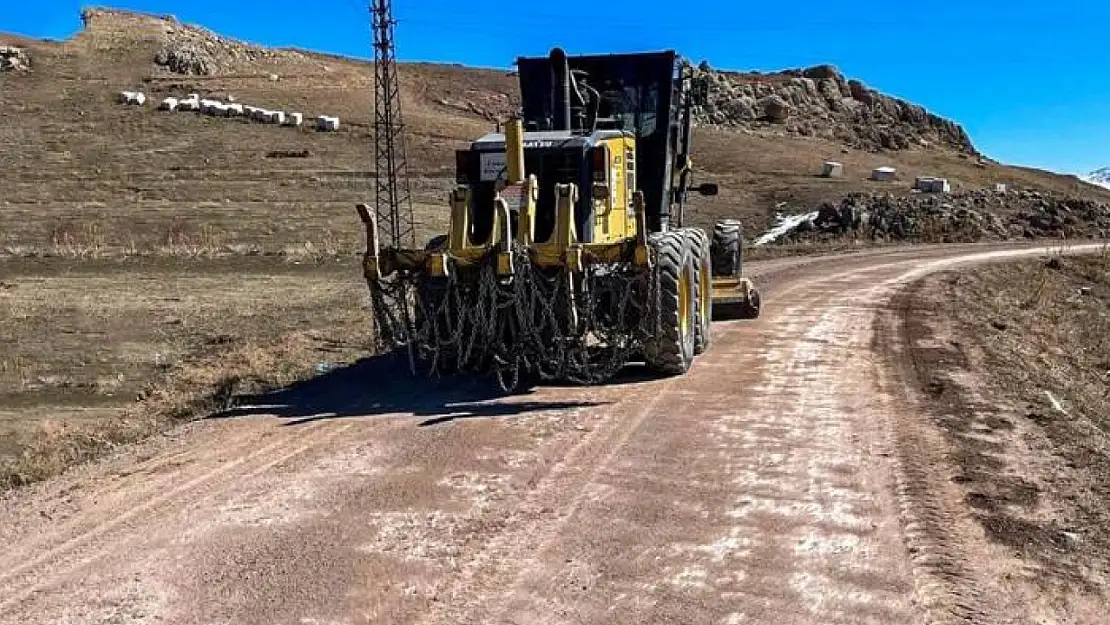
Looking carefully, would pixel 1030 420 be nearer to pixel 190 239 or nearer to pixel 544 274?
pixel 544 274

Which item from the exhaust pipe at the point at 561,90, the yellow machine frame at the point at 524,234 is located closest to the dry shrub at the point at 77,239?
the exhaust pipe at the point at 561,90

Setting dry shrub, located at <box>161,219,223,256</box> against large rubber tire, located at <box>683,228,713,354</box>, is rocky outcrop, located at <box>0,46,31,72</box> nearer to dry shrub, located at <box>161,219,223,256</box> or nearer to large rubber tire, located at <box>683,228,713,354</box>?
dry shrub, located at <box>161,219,223,256</box>

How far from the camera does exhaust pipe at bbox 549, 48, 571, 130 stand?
1170 cm

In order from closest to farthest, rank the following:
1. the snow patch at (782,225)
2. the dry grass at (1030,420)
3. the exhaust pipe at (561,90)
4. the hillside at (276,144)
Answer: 1. the dry grass at (1030,420)
2. the exhaust pipe at (561,90)
3. the hillside at (276,144)
4. the snow patch at (782,225)

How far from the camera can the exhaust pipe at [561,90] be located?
11.7 meters

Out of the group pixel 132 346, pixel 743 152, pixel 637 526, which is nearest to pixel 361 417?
pixel 637 526

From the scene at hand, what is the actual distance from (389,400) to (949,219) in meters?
31.3

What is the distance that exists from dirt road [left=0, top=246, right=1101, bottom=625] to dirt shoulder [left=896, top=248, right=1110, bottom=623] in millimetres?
225

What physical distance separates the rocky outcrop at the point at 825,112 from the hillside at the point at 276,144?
20 cm

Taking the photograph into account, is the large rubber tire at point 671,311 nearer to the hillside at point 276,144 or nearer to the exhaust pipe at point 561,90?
the exhaust pipe at point 561,90

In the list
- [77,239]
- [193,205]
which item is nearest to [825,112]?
[193,205]

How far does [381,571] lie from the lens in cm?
512

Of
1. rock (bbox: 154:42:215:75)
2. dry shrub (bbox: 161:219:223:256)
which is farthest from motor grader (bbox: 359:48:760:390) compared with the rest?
rock (bbox: 154:42:215:75)

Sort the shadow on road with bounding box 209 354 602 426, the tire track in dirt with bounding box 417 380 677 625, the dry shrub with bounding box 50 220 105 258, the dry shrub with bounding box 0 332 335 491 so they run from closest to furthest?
the tire track in dirt with bounding box 417 380 677 625, the dry shrub with bounding box 0 332 335 491, the shadow on road with bounding box 209 354 602 426, the dry shrub with bounding box 50 220 105 258
